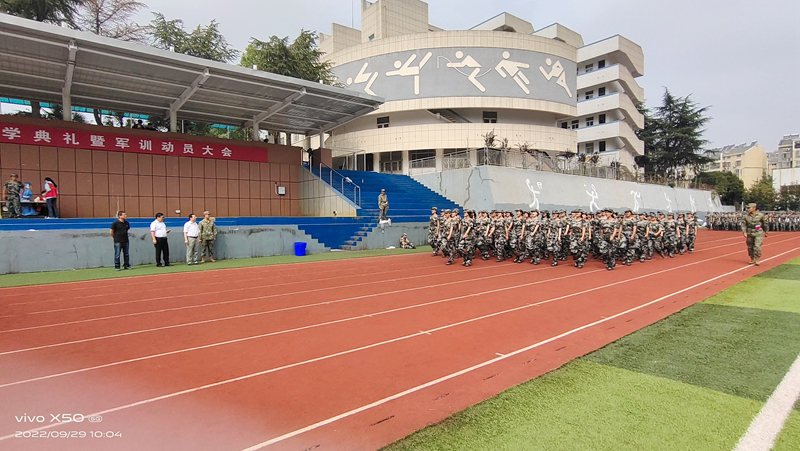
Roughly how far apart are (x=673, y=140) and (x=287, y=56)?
43328 millimetres

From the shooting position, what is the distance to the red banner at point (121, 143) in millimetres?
15185

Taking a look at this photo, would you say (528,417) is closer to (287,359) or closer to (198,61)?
(287,359)

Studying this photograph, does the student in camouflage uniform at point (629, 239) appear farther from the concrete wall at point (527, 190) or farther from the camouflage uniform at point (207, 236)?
the camouflage uniform at point (207, 236)

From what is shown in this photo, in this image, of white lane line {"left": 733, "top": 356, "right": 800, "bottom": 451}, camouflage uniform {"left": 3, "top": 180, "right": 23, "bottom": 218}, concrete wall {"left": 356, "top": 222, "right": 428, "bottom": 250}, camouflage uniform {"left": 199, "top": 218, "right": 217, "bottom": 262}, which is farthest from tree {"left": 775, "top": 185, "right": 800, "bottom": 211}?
camouflage uniform {"left": 3, "top": 180, "right": 23, "bottom": 218}

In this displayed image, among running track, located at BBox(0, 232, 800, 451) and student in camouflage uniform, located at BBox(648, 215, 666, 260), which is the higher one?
student in camouflage uniform, located at BBox(648, 215, 666, 260)

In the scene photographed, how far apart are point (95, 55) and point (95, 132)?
14.5ft

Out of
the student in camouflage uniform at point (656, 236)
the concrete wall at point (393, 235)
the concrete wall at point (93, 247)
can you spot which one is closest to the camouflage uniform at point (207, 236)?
the concrete wall at point (93, 247)

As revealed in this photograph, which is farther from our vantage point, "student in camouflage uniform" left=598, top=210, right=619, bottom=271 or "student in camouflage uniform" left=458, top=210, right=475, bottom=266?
"student in camouflage uniform" left=458, top=210, right=475, bottom=266

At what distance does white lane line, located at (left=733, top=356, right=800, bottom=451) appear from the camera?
269 cm

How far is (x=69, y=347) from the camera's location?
4.95 m

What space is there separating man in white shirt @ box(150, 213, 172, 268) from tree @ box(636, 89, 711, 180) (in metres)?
48.6

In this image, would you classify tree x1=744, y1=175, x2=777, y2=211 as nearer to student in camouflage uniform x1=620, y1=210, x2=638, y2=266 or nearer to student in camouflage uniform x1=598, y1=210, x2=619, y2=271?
student in camouflage uniform x1=620, y1=210, x2=638, y2=266

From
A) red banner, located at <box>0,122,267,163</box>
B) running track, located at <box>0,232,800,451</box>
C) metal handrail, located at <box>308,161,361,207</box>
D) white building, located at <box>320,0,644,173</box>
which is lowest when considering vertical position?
running track, located at <box>0,232,800,451</box>

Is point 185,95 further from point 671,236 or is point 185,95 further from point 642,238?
point 671,236
